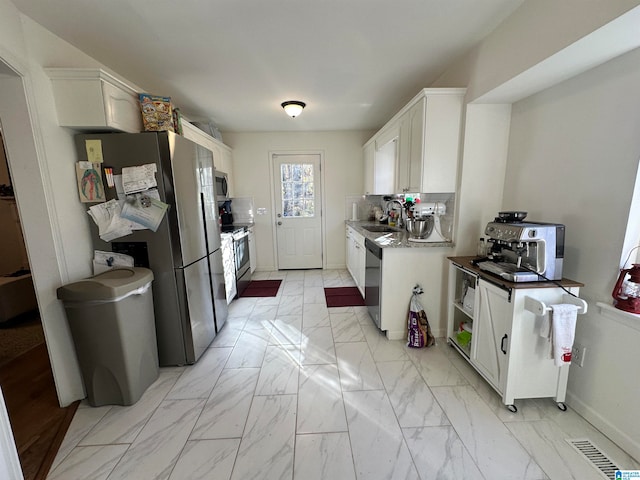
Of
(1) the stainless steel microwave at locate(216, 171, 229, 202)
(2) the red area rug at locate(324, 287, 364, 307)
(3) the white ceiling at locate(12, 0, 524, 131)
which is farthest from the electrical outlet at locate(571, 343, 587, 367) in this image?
(1) the stainless steel microwave at locate(216, 171, 229, 202)

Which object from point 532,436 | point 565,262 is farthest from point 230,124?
point 532,436

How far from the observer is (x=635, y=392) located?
52.3 inches

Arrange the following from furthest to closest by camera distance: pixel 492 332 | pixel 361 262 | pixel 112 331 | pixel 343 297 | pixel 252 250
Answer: pixel 252 250, pixel 343 297, pixel 361 262, pixel 492 332, pixel 112 331

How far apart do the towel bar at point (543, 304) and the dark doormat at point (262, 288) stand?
282 cm

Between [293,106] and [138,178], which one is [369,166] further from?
[138,178]

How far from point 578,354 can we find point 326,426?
1623 mm

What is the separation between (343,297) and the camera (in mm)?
3488

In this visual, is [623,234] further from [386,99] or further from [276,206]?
[276,206]

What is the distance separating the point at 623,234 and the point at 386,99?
244 cm

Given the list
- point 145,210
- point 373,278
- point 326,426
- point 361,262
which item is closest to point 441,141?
point 373,278

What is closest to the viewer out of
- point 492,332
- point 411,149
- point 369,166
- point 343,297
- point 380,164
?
point 492,332

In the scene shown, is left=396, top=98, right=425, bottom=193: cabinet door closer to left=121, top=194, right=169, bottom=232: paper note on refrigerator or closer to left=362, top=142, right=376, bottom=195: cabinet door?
left=362, top=142, right=376, bottom=195: cabinet door

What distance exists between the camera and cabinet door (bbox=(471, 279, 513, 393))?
1.62 metres

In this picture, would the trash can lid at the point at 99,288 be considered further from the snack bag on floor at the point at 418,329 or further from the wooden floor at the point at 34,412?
the snack bag on floor at the point at 418,329
